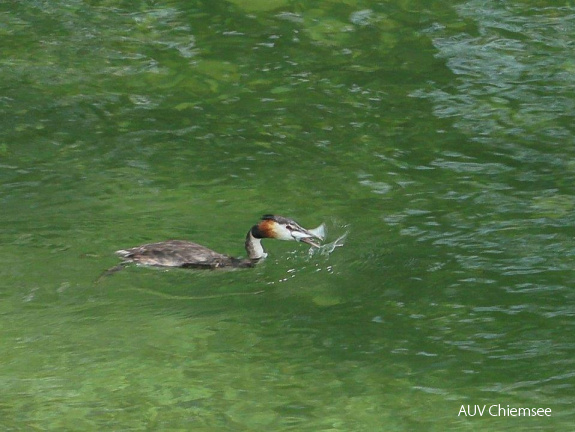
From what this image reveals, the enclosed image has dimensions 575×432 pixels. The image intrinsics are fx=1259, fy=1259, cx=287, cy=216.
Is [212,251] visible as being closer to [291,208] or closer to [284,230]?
[284,230]

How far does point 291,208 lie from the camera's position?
39.4 feet

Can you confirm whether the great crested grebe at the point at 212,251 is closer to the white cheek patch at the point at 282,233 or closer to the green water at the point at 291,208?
the white cheek patch at the point at 282,233

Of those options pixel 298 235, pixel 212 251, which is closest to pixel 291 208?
pixel 298 235

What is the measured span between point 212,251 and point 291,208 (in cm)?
129

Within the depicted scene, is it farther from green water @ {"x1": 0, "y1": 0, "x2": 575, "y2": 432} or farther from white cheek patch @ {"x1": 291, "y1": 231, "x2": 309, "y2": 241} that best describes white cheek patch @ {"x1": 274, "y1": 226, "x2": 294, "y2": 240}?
green water @ {"x1": 0, "y1": 0, "x2": 575, "y2": 432}

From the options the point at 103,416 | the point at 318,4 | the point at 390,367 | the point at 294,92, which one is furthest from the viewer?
the point at 318,4

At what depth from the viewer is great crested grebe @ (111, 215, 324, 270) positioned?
35.2ft

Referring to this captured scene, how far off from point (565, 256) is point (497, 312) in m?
1.17

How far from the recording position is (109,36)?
16.4 m

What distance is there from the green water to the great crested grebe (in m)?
0.14

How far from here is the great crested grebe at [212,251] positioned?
10734 millimetres

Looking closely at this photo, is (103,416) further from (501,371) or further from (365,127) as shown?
(365,127)

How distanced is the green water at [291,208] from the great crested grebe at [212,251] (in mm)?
144

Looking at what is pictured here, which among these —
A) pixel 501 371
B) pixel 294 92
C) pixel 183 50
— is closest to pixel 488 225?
pixel 501 371
